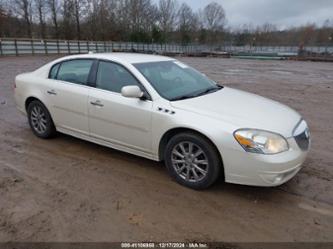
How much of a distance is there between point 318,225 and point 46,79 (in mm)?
4340

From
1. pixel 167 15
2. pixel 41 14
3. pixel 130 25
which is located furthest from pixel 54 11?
pixel 167 15

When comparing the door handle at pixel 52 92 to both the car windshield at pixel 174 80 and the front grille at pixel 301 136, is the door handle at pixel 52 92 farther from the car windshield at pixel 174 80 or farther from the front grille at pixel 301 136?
the front grille at pixel 301 136

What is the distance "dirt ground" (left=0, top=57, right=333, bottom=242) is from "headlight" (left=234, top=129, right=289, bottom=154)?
0.64 meters

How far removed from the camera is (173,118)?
334 centimetres

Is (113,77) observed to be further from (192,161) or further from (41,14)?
(41,14)

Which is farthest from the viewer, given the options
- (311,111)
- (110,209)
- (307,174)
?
(311,111)

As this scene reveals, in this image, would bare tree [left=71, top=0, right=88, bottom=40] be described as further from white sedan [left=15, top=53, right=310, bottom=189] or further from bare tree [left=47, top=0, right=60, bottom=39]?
white sedan [left=15, top=53, right=310, bottom=189]

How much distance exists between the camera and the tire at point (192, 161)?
3189mm

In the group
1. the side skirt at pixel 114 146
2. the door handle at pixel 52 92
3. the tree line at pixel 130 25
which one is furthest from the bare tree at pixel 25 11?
the side skirt at pixel 114 146

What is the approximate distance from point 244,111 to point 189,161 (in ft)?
2.85

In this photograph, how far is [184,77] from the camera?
4293 mm

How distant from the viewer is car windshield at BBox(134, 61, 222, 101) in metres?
3.73

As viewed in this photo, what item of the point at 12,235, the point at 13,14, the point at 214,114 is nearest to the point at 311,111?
the point at 214,114

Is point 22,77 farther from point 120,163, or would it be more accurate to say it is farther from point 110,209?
point 110,209
